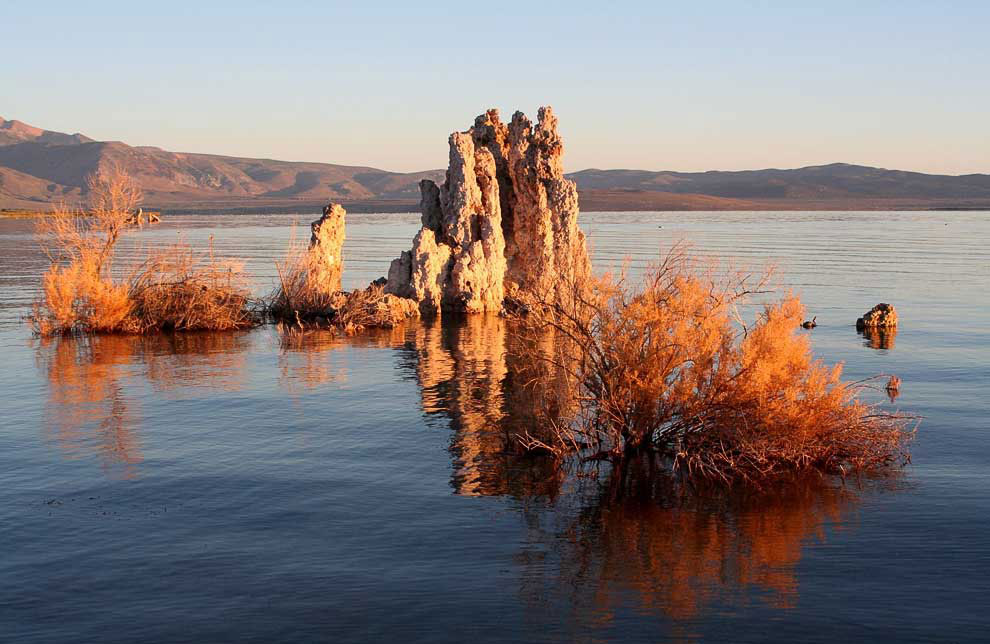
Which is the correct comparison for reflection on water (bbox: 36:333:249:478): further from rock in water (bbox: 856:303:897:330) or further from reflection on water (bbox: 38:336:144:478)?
rock in water (bbox: 856:303:897:330)

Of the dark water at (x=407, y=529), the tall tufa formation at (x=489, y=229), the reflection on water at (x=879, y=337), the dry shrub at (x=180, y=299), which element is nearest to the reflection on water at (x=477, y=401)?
the dark water at (x=407, y=529)

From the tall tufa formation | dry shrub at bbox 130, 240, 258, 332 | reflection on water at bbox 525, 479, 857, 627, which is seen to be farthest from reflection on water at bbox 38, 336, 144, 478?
the tall tufa formation

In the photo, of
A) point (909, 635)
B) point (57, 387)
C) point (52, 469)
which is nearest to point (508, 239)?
point (57, 387)

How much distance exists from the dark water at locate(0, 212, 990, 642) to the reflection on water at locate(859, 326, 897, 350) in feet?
10.7

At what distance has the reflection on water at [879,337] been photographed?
22.3 metres

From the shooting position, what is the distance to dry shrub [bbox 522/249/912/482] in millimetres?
12219

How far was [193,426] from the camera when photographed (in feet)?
48.9

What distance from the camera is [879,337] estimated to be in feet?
76.9

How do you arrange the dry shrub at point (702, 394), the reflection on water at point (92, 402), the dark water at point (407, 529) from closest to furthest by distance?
the dark water at point (407, 529) < the dry shrub at point (702, 394) < the reflection on water at point (92, 402)

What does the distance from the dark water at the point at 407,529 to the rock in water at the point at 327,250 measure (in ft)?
24.6

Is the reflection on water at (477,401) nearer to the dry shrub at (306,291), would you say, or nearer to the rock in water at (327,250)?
the dry shrub at (306,291)

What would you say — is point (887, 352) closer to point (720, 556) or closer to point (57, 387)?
point (720, 556)

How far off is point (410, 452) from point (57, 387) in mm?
7585

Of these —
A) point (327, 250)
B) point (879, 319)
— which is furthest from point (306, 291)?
point (879, 319)
